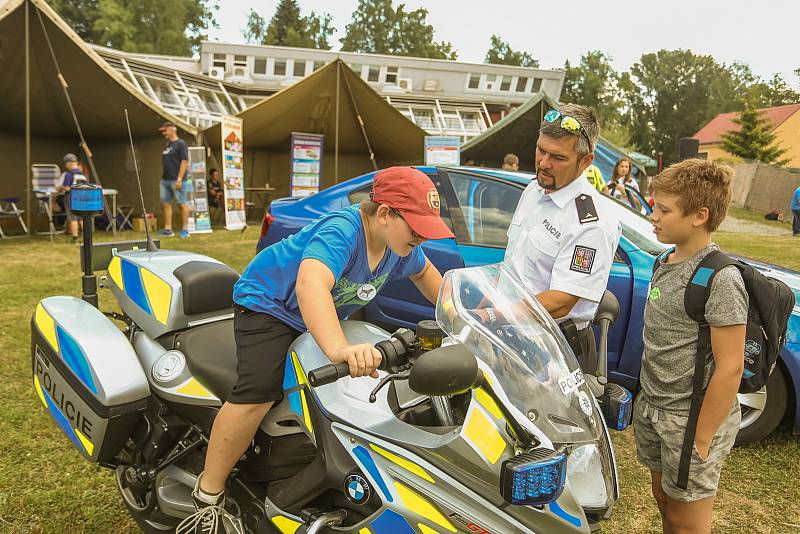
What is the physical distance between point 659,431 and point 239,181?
1194cm

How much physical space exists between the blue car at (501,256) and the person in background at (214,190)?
9.35 metres

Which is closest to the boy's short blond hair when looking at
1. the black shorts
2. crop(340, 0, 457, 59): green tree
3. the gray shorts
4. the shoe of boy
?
the gray shorts

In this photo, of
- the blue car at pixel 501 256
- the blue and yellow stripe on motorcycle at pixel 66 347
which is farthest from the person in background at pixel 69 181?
the blue and yellow stripe on motorcycle at pixel 66 347

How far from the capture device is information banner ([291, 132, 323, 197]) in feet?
45.5

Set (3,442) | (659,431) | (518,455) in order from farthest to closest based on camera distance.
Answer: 1. (3,442)
2. (659,431)
3. (518,455)

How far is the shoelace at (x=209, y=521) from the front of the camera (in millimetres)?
1923

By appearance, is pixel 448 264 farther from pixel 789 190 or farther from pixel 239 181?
pixel 789 190

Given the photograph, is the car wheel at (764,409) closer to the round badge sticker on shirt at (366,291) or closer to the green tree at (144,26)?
the round badge sticker on shirt at (366,291)

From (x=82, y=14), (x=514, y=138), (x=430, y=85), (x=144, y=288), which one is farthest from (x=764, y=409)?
(x=82, y=14)

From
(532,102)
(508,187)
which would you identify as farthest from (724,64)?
(508,187)

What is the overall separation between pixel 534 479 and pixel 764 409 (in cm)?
272

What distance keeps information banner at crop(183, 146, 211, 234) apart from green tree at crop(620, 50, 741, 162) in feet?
229

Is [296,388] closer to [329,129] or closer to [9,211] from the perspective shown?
[9,211]

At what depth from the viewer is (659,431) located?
1.89m
